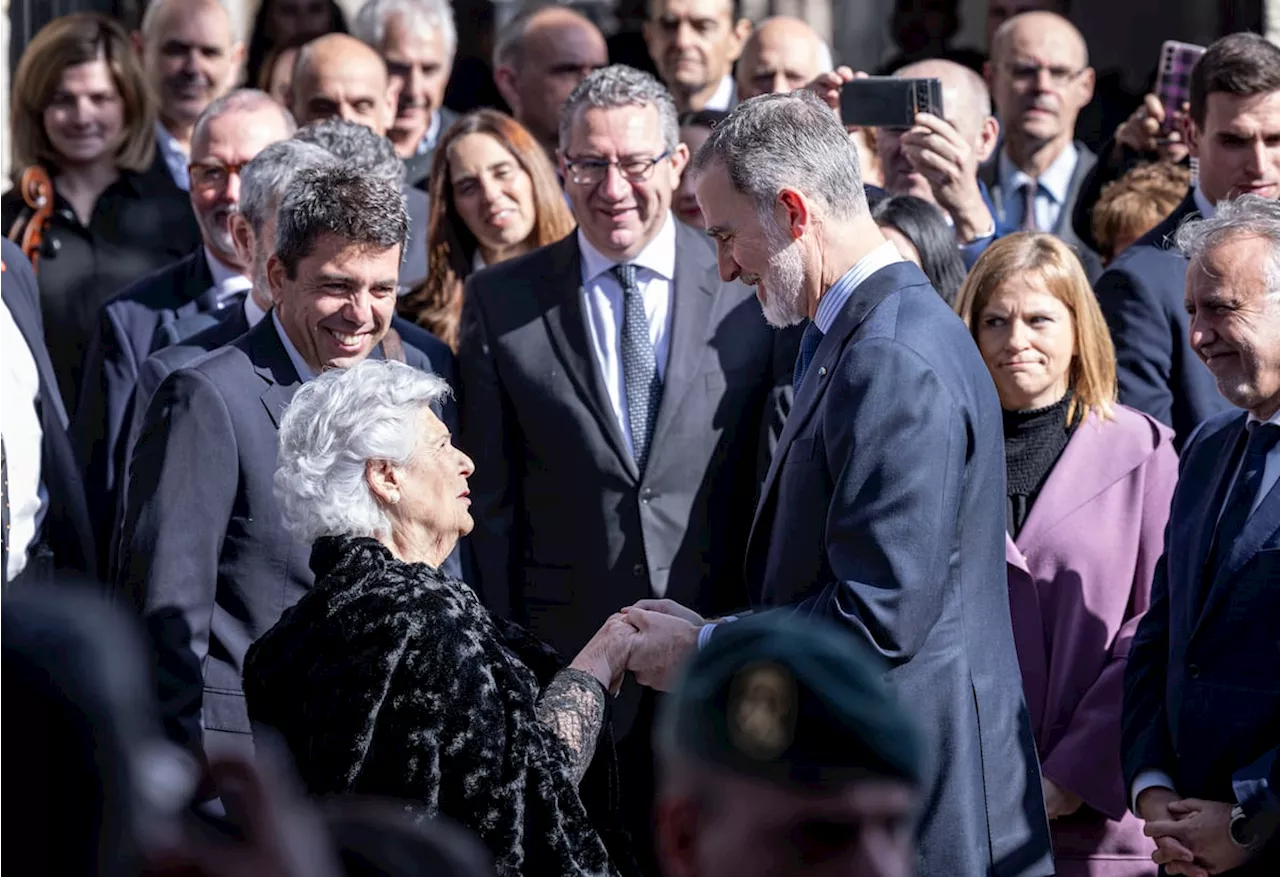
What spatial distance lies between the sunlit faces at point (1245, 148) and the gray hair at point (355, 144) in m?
2.43

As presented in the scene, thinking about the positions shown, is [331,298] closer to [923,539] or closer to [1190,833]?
[923,539]

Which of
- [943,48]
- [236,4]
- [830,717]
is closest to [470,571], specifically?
[830,717]

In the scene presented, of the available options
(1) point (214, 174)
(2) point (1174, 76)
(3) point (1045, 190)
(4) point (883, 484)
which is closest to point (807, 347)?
(4) point (883, 484)

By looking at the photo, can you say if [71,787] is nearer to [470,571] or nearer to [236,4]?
[470,571]

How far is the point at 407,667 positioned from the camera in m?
3.54

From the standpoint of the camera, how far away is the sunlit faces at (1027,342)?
5211mm

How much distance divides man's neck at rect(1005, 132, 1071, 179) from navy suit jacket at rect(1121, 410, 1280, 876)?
123 inches

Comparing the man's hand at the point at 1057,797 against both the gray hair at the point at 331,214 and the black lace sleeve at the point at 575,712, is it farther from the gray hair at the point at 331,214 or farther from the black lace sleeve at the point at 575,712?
the gray hair at the point at 331,214

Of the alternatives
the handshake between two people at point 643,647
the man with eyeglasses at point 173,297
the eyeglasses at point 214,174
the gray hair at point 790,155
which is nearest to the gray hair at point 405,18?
the man with eyeglasses at point 173,297

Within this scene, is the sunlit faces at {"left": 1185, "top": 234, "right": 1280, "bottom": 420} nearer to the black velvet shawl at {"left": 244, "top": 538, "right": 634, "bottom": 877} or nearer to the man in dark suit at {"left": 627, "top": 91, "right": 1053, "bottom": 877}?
the man in dark suit at {"left": 627, "top": 91, "right": 1053, "bottom": 877}

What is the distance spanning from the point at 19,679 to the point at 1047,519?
12.0 ft

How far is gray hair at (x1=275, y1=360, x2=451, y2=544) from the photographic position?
3836 mm

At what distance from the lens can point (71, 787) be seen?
184 cm

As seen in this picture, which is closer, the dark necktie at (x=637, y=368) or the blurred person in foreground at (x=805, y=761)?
the blurred person in foreground at (x=805, y=761)
